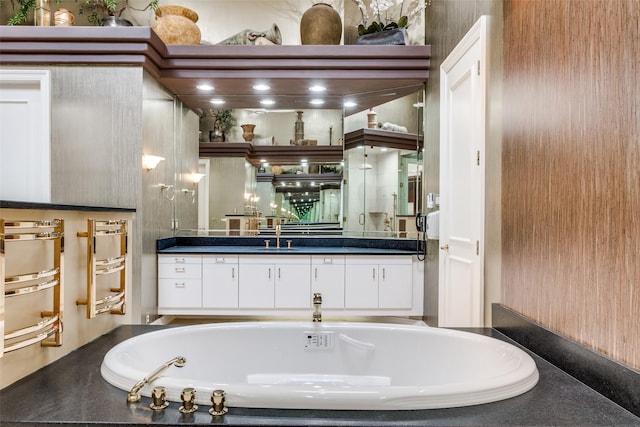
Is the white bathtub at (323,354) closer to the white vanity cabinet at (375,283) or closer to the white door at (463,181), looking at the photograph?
the white door at (463,181)

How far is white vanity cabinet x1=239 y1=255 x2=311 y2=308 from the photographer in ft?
12.8

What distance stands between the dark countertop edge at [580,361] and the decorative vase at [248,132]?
11.0 feet

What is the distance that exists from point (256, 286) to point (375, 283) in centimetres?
112

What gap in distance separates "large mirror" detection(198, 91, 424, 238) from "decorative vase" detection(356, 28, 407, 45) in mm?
669

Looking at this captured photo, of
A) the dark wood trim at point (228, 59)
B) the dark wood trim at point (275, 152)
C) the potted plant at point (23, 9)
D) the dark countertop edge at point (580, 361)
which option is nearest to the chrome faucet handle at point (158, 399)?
the dark countertop edge at point (580, 361)

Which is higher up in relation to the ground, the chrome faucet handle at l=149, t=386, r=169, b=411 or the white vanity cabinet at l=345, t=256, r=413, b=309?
the chrome faucet handle at l=149, t=386, r=169, b=411

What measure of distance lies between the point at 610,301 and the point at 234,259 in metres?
3.18

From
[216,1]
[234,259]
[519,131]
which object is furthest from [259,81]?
[519,131]

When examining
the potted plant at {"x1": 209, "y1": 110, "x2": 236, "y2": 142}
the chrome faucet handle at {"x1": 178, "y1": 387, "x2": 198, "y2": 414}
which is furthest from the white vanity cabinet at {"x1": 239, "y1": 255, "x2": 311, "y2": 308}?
the chrome faucet handle at {"x1": 178, "y1": 387, "x2": 198, "y2": 414}

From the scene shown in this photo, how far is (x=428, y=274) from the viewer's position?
371 centimetres

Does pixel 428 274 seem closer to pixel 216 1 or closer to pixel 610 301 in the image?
pixel 610 301

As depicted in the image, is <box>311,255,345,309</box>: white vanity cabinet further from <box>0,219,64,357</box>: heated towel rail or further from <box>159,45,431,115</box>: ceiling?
<box>0,219,64,357</box>: heated towel rail

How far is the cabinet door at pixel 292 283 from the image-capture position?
3900 millimetres

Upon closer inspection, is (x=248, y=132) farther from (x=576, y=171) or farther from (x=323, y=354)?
(x=576, y=171)
